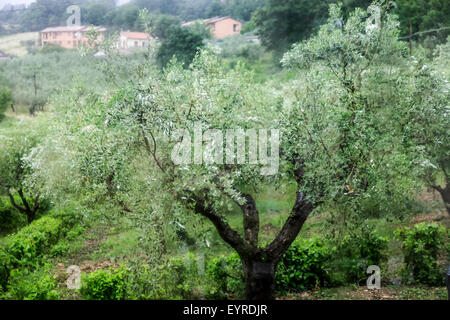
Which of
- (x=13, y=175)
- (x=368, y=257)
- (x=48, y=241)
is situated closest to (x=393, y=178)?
(x=368, y=257)

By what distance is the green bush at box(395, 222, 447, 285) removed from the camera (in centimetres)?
1200

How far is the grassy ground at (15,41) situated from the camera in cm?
2766

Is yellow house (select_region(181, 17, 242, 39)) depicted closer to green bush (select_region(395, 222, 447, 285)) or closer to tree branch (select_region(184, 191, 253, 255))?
green bush (select_region(395, 222, 447, 285))

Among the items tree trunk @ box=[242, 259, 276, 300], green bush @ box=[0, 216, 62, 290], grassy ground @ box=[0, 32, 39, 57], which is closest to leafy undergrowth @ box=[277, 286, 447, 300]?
tree trunk @ box=[242, 259, 276, 300]

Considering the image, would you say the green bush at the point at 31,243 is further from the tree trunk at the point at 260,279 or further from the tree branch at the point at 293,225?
the tree branch at the point at 293,225

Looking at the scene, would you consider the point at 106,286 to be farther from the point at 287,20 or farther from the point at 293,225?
the point at 287,20

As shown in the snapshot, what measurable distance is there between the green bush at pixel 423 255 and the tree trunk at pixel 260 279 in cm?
460

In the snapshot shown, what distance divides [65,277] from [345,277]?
29.8 ft

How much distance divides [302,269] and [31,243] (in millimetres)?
9112

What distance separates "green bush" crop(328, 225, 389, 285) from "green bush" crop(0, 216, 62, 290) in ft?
28.1

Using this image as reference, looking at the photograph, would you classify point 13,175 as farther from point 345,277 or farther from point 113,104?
point 345,277

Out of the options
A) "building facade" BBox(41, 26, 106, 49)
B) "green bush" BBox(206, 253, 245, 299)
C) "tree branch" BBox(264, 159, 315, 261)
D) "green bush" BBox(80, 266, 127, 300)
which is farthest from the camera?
"building facade" BBox(41, 26, 106, 49)

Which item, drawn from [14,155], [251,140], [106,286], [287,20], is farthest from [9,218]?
[287,20]

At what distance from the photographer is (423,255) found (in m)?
12.1
